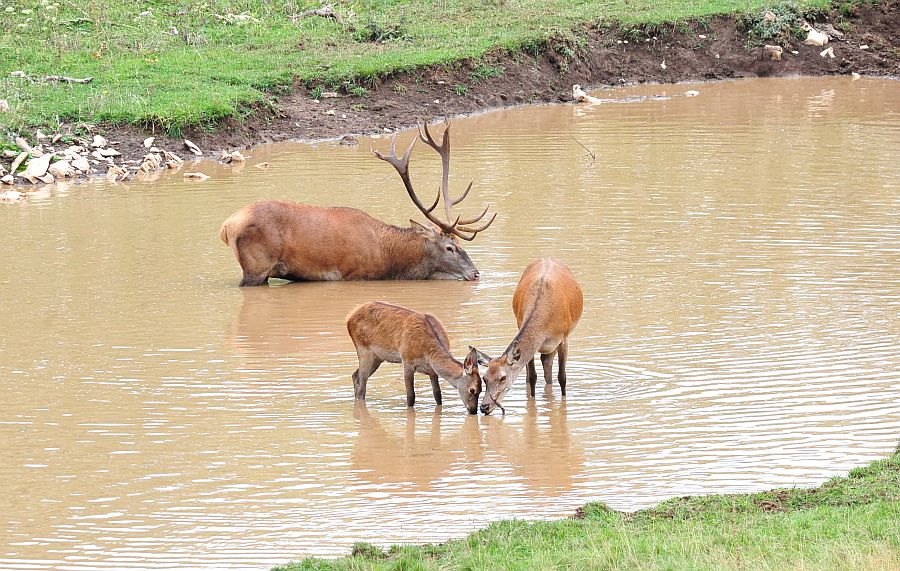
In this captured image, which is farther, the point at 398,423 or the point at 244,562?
the point at 398,423

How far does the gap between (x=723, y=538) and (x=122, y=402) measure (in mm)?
4606

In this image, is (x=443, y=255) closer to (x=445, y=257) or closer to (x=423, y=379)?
(x=445, y=257)

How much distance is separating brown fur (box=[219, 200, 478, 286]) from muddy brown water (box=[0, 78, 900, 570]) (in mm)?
Result: 212

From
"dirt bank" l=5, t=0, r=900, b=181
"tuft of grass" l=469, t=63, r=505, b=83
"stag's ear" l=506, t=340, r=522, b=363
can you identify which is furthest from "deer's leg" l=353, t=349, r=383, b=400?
"tuft of grass" l=469, t=63, r=505, b=83

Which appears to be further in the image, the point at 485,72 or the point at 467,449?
the point at 485,72

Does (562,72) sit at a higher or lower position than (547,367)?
higher

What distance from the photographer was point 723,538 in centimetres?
601

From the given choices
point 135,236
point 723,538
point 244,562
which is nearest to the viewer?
point 723,538

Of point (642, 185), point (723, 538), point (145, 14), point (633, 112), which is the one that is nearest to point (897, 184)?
point (642, 185)

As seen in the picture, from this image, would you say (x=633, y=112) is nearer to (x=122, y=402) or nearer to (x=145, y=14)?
(x=145, y=14)

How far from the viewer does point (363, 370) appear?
9.22m

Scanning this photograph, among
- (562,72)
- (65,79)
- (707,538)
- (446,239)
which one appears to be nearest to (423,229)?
(446,239)

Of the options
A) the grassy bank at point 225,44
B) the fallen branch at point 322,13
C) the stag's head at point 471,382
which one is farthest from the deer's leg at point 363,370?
the fallen branch at point 322,13

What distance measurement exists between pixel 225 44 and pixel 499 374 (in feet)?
54.8
